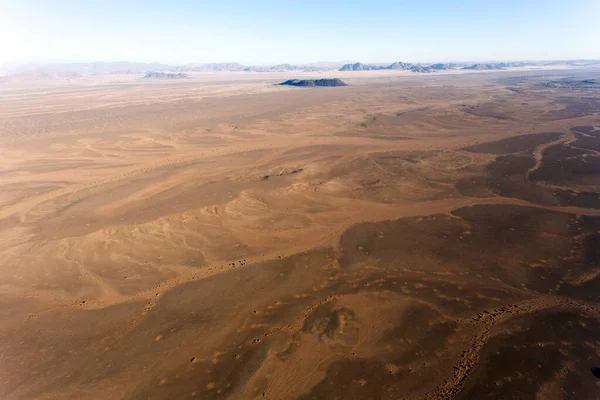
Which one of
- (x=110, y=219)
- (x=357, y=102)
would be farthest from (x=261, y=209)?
(x=357, y=102)

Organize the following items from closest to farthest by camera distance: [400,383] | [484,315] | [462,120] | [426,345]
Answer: [400,383]
[426,345]
[484,315]
[462,120]

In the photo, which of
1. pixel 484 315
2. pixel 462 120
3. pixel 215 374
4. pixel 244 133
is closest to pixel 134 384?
pixel 215 374

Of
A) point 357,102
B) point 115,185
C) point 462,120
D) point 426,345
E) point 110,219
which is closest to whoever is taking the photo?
point 426,345

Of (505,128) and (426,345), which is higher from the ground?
(505,128)

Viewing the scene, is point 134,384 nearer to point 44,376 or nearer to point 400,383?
point 44,376

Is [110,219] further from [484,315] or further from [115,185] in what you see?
[484,315]

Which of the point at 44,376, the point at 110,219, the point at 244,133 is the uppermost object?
the point at 244,133

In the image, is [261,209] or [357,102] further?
[357,102]
